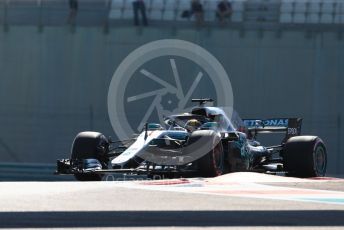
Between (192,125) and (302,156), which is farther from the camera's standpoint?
(302,156)

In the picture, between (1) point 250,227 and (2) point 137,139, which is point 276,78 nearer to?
(2) point 137,139

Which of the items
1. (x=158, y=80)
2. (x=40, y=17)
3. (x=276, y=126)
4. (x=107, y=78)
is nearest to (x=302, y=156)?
(x=276, y=126)

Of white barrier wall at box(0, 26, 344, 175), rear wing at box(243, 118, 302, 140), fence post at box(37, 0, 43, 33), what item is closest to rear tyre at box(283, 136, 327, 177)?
rear wing at box(243, 118, 302, 140)

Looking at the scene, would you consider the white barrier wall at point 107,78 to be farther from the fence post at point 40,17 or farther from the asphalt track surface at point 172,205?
the asphalt track surface at point 172,205

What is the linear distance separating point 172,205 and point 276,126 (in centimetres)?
777

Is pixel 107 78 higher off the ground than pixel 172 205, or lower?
higher

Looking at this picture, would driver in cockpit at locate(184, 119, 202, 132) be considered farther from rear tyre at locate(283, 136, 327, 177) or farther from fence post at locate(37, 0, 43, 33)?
fence post at locate(37, 0, 43, 33)

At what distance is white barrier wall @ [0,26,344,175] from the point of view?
86.7 ft

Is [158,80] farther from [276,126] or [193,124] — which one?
[193,124]

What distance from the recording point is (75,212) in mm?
8844

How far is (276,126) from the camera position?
17000 millimetres

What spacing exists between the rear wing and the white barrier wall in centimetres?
886

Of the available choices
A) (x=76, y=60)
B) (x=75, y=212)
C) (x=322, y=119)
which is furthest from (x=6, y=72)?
(x=75, y=212)

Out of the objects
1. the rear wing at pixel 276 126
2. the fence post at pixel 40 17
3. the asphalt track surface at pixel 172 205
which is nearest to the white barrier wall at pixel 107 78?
the fence post at pixel 40 17
